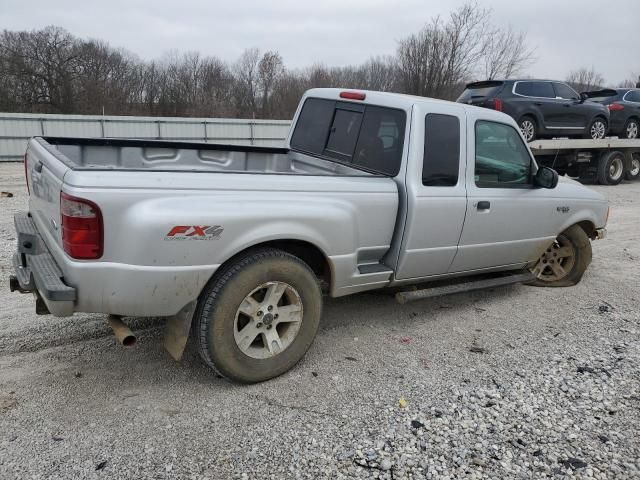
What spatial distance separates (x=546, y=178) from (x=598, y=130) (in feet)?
35.4

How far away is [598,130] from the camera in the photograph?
13.8 meters

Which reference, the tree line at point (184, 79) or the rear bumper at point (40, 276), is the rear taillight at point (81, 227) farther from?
the tree line at point (184, 79)

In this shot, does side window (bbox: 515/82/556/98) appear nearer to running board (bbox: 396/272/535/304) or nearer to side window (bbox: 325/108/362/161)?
running board (bbox: 396/272/535/304)

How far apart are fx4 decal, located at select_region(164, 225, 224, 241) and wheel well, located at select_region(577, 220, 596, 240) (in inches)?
173

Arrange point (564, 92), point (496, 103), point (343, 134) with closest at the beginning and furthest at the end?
point (343, 134) → point (496, 103) → point (564, 92)

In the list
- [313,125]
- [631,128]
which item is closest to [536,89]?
[631,128]

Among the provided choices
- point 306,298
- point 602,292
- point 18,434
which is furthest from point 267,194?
point 602,292

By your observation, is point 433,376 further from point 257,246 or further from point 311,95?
point 311,95

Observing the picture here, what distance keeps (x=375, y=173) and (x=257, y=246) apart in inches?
51.1

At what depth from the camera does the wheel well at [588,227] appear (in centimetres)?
570

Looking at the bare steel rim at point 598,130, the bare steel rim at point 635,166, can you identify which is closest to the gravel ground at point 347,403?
the bare steel rim at point 598,130

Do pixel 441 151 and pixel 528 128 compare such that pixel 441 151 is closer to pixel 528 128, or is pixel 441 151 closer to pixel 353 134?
pixel 353 134

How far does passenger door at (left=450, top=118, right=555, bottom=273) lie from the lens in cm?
437

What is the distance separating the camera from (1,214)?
339 inches
